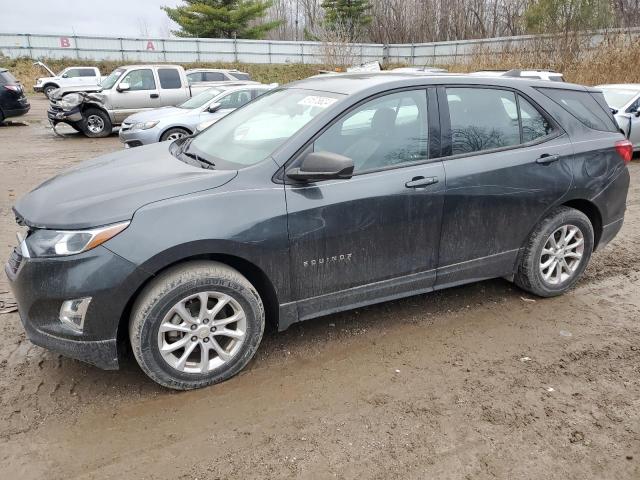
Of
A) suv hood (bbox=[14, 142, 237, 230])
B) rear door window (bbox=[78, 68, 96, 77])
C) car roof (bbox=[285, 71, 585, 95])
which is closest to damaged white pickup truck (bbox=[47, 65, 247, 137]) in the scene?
car roof (bbox=[285, 71, 585, 95])

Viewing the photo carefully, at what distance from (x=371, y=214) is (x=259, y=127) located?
107 cm

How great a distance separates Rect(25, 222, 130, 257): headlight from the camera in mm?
2564

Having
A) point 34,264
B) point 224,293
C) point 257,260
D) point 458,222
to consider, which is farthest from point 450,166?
point 34,264

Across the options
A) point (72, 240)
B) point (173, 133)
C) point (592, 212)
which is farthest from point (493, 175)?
point (173, 133)

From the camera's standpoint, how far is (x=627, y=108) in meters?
10.3

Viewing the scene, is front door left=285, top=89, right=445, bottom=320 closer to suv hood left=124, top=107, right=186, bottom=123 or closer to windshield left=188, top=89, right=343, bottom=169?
windshield left=188, top=89, right=343, bottom=169

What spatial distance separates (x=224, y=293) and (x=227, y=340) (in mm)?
346

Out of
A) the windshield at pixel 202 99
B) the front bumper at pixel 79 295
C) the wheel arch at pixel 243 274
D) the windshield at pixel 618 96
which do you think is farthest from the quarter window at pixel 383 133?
the windshield at pixel 618 96

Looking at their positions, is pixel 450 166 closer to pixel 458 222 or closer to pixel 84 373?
pixel 458 222

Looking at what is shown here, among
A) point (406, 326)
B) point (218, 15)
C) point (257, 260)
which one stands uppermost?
point (218, 15)

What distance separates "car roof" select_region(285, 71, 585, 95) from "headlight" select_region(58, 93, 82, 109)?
37.0 ft

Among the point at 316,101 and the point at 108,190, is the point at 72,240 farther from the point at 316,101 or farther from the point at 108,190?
the point at 316,101

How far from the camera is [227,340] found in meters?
3.00

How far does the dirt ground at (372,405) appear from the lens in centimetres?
239
